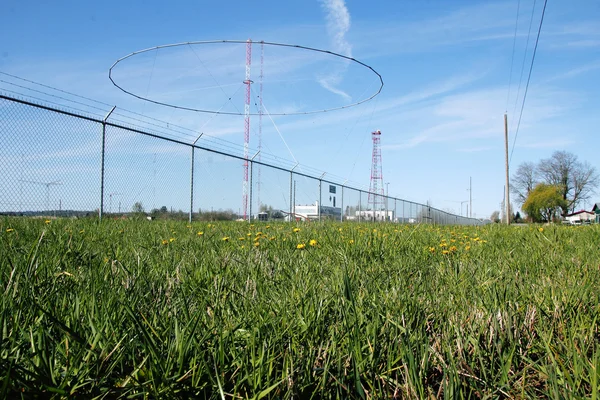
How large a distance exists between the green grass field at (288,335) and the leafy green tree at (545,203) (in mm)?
66830

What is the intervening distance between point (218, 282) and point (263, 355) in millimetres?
891

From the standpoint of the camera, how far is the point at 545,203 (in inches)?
2413

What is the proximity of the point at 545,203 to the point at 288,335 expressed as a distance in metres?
68.6

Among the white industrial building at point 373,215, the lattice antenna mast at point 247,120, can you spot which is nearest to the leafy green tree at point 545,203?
the white industrial building at point 373,215

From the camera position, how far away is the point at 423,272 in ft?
8.71

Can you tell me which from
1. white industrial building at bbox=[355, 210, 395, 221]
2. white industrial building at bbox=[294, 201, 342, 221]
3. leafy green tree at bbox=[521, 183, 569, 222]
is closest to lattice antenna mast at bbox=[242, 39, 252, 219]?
white industrial building at bbox=[294, 201, 342, 221]

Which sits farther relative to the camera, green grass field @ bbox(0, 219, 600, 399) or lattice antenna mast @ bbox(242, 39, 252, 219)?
lattice antenna mast @ bbox(242, 39, 252, 219)

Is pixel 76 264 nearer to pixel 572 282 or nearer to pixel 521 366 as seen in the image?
pixel 521 366

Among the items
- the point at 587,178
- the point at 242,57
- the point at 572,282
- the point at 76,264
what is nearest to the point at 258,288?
the point at 76,264

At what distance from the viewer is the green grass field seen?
39.5 inches

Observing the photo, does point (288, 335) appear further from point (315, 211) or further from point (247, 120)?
point (247, 120)

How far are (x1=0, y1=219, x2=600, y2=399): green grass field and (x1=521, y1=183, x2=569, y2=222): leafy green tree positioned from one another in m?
66.8

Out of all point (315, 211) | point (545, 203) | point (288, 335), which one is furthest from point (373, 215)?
point (545, 203)

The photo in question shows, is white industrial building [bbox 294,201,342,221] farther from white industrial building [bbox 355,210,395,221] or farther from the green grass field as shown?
the green grass field
